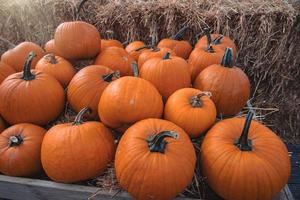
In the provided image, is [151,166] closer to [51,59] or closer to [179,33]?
[51,59]

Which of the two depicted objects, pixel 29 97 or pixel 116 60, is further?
pixel 116 60

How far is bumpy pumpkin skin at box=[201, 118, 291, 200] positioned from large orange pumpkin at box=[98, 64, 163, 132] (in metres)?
0.38

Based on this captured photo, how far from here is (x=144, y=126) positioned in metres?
1.53

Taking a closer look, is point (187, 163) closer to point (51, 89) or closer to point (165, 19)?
point (51, 89)

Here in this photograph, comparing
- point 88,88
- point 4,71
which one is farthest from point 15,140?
point 4,71

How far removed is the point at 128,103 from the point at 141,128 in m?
0.18

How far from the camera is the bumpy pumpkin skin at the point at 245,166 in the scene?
4.76 feet

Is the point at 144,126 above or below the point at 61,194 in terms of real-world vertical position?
above

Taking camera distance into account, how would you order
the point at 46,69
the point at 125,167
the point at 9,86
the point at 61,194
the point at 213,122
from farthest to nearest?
1. the point at 46,69
2. the point at 9,86
3. the point at 213,122
4. the point at 61,194
5. the point at 125,167

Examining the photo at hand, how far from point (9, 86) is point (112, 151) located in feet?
2.54

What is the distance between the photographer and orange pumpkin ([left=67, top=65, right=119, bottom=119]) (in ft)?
6.24

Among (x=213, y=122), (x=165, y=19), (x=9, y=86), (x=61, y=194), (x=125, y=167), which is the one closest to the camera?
(x=125, y=167)

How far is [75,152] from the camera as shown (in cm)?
158

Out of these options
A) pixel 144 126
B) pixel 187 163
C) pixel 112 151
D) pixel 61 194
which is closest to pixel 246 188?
pixel 187 163
